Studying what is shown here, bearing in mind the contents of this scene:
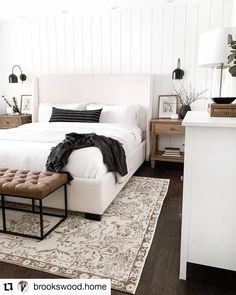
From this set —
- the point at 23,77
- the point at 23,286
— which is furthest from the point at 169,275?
the point at 23,77

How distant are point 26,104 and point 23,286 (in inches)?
165

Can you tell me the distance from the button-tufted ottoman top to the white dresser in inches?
43.6

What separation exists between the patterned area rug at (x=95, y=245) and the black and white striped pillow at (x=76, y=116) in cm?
160

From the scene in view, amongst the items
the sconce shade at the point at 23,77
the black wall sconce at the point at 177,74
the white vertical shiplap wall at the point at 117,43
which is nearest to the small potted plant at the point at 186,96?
the white vertical shiplap wall at the point at 117,43

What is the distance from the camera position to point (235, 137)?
1504 mm

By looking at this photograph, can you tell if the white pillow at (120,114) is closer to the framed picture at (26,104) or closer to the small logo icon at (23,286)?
the framed picture at (26,104)

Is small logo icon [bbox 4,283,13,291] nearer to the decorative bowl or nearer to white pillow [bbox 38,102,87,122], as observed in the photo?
the decorative bowl

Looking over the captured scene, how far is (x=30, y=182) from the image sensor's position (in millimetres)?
2182

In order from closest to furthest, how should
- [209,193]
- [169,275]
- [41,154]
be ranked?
[209,193], [169,275], [41,154]

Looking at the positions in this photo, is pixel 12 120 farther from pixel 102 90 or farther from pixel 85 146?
pixel 85 146

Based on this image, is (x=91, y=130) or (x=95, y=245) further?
(x=91, y=130)

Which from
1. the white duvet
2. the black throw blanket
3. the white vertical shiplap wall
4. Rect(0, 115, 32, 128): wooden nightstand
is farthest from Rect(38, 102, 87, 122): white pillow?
the black throw blanket

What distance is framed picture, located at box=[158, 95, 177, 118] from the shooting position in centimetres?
433

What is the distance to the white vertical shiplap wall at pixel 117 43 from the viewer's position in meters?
4.09
